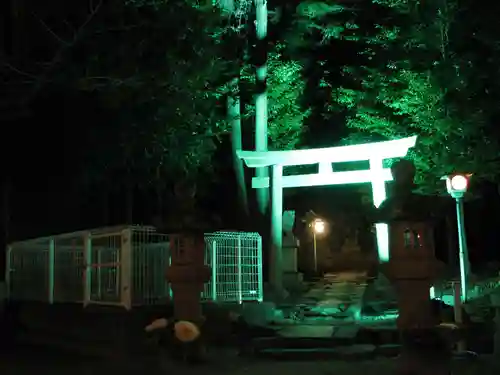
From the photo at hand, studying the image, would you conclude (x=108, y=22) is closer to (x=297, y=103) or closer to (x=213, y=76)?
(x=213, y=76)

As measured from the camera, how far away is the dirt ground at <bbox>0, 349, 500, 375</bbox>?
10.7 meters

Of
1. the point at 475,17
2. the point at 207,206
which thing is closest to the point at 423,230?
the point at 475,17

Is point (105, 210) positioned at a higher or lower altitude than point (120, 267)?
higher

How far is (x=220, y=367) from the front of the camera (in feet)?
36.7

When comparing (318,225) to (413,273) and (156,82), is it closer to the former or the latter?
(156,82)

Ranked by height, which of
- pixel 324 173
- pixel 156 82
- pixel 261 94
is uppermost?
pixel 261 94

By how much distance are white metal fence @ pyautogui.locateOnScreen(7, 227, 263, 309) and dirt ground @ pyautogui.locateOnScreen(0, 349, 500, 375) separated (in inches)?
61.8

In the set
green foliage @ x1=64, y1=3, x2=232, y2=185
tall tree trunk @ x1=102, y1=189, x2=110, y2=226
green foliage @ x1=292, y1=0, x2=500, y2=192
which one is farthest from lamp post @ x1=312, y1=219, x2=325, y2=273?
green foliage @ x1=64, y1=3, x2=232, y2=185

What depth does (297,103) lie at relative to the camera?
851 inches

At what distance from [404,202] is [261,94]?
35.7ft

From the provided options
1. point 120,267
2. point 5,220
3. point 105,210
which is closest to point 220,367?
point 120,267

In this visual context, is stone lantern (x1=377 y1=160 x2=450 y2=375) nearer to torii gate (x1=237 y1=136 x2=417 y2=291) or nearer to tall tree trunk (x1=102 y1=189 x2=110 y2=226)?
torii gate (x1=237 y1=136 x2=417 y2=291)

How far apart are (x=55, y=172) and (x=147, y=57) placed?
579 cm

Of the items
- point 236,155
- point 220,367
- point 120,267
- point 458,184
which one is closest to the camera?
point 220,367
